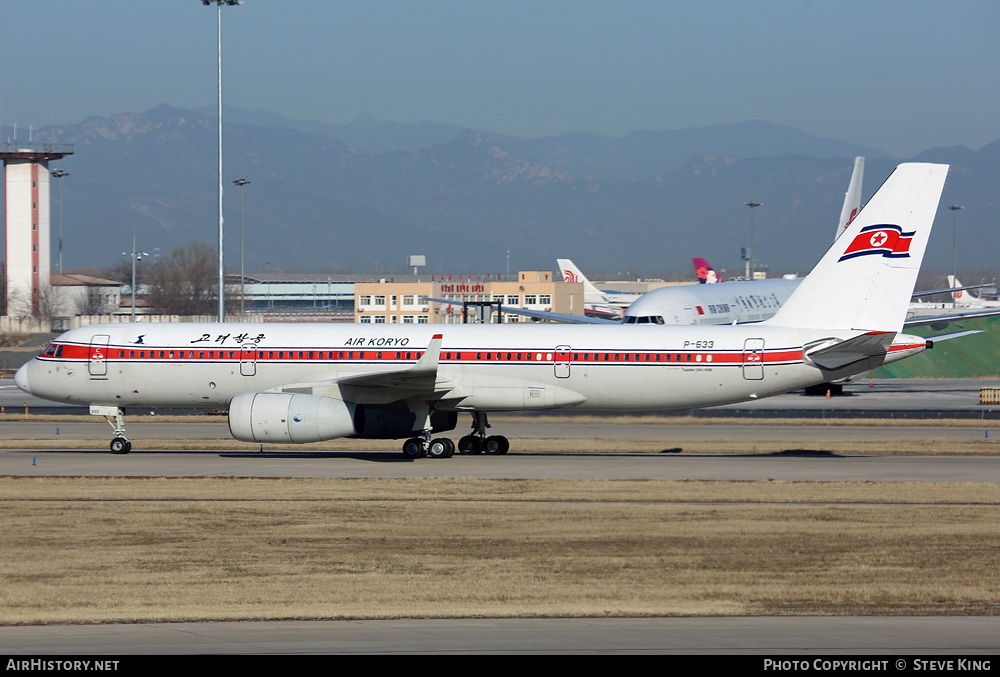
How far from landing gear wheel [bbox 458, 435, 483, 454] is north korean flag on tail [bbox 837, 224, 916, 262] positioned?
1324cm

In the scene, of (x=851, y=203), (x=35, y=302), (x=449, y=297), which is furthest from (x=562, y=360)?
(x=35, y=302)

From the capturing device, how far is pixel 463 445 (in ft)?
119

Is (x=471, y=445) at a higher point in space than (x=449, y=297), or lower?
lower

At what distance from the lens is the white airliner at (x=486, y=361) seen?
33.9 m

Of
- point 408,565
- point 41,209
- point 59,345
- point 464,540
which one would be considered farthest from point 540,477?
point 41,209

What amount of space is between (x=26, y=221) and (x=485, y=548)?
13661 centimetres

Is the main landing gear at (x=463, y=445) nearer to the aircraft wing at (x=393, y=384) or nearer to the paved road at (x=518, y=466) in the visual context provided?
the paved road at (x=518, y=466)

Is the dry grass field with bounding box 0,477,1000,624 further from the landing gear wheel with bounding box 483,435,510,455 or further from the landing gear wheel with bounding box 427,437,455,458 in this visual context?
the landing gear wheel with bounding box 483,435,510,455

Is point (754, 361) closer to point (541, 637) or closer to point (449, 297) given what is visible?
point (541, 637)

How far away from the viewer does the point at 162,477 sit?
2919 cm

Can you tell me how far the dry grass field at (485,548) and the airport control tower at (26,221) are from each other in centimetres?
12263

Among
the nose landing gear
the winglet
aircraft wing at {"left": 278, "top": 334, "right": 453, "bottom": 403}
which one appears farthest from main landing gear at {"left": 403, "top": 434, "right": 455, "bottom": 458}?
the nose landing gear

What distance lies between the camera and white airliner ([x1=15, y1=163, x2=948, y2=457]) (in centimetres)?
3391
